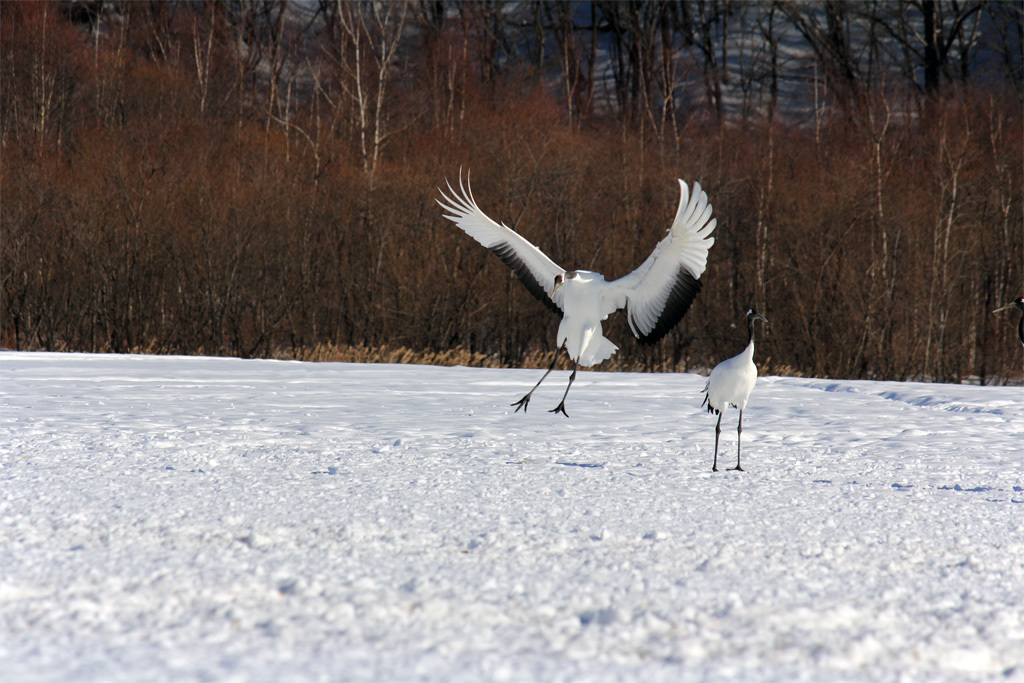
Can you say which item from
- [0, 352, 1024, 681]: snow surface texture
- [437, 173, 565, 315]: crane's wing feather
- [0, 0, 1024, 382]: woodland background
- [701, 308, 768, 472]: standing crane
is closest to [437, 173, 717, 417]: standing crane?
[437, 173, 565, 315]: crane's wing feather

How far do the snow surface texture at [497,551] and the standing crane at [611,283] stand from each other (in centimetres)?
87

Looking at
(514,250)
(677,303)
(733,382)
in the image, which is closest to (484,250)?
(514,250)

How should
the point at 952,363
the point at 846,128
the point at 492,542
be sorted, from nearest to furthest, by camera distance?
the point at 492,542 → the point at 952,363 → the point at 846,128

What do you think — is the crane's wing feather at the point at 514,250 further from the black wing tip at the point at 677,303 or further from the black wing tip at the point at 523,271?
the black wing tip at the point at 677,303

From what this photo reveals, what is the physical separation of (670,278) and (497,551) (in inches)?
145

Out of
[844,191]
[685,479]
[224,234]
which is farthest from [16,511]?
[844,191]

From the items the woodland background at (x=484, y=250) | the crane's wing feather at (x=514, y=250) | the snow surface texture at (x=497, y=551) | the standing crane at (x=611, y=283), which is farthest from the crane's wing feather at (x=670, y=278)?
the woodland background at (x=484, y=250)

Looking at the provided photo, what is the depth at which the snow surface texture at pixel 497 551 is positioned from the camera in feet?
7.94

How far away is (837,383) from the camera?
10.7m

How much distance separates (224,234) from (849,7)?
2394cm

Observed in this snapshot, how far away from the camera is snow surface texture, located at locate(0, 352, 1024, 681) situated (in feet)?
7.94

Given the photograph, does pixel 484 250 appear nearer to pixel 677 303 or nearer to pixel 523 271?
pixel 523 271

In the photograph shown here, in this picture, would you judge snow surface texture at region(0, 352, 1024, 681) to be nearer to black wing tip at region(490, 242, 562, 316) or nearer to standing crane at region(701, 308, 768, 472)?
standing crane at region(701, 308, 768, 472)

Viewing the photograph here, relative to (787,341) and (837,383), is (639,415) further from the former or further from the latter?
(787,341)
